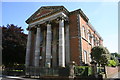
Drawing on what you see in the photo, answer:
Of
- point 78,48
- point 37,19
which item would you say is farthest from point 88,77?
point 37,19

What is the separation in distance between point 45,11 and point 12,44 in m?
11.4

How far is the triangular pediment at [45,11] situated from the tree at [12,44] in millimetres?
5709

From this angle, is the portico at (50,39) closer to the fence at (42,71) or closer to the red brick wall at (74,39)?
the red brick wall at (74,39)

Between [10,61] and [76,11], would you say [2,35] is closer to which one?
[10,61]

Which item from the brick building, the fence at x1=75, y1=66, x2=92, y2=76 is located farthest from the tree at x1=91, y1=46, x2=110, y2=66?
the fence at x1=75, y1=66, x2=92, y2=76

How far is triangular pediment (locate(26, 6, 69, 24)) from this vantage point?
20459 mm

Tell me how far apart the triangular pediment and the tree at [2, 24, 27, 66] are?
5709mm

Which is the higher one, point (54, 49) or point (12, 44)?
point (12, 44)

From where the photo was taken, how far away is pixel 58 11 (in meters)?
20.2

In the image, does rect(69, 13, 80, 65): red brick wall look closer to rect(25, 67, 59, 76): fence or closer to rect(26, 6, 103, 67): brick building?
rect(26, 6, 103, 67): brick building

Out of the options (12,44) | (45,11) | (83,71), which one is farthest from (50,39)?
(12,44)

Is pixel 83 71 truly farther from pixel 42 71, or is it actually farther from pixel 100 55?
pixel 42 71

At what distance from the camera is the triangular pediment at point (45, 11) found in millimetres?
20459

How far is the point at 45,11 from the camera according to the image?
77.1 ft
